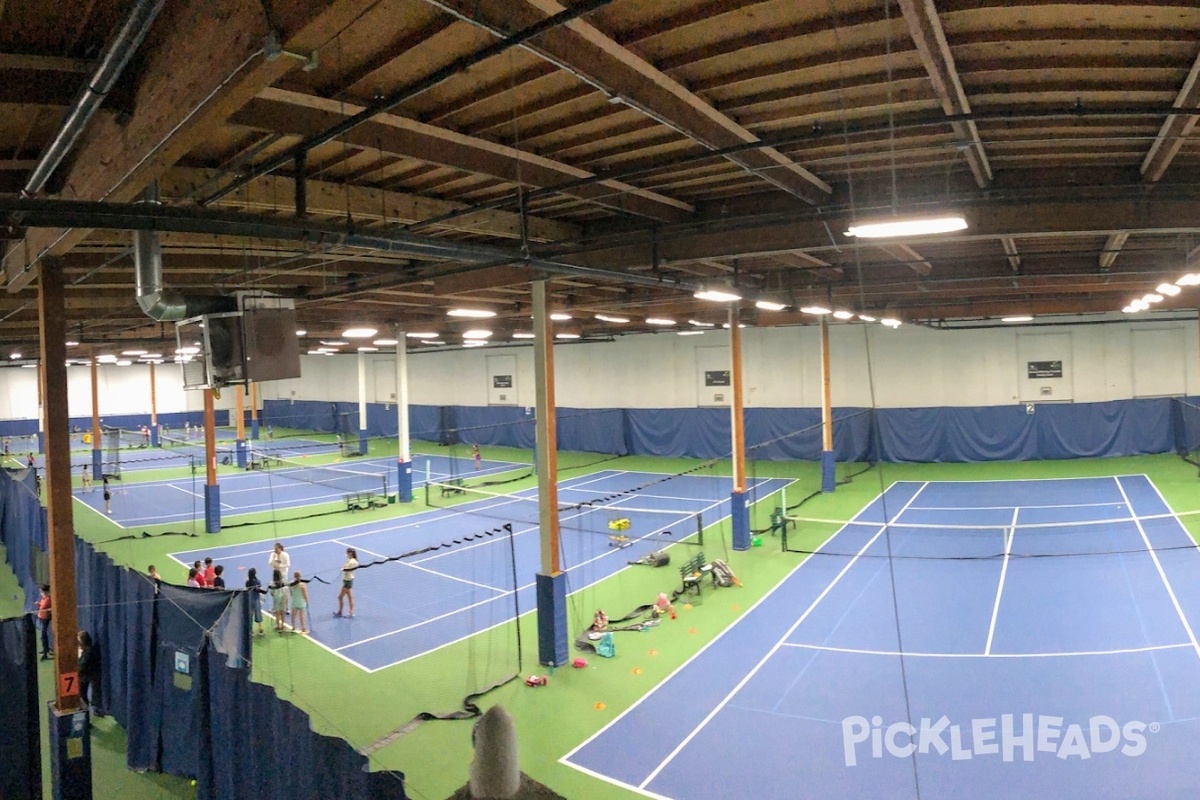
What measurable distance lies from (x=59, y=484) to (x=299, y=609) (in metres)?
5.68

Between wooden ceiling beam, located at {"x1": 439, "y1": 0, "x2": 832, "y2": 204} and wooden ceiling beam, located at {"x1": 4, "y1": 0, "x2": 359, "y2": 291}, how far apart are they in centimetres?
70

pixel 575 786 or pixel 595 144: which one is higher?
pixel 595 144

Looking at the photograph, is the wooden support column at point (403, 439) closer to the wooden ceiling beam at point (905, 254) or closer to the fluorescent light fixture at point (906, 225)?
the wooden ceiling beam at point (905, 254)

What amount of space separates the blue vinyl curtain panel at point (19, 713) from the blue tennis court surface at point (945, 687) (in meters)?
7.01

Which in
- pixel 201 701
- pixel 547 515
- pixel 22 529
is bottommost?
pixel 201 701

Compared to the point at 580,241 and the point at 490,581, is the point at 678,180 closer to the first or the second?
the point at 580,241

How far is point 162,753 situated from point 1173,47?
1297 cm

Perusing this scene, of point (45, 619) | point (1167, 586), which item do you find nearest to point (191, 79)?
point (45, 619)

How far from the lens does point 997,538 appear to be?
18688 mm

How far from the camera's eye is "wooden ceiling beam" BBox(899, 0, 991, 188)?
13.3 feet

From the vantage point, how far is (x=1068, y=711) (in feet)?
31.6

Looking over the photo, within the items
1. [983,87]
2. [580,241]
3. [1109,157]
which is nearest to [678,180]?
[580,241]

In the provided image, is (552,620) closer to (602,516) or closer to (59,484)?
(59,484)

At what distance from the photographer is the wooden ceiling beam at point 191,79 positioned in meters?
3.49
